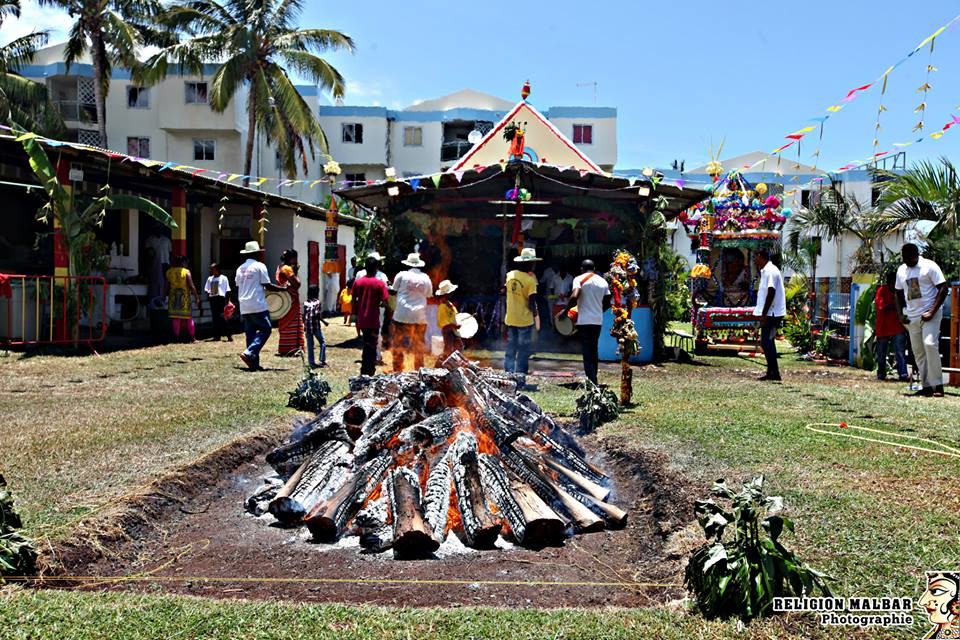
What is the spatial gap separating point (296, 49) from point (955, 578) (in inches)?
1142

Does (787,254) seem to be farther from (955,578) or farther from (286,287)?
(955,578)

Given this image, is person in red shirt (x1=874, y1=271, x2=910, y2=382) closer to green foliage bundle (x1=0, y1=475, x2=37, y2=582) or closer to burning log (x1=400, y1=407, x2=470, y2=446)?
burning log (x1=400, y1=407, x2=470, y2=446)

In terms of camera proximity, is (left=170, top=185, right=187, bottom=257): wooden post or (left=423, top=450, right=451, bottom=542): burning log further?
(left=170, top=185, right=187, bottom=257): wooden post

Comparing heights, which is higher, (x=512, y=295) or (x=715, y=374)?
(x=512, y=295)

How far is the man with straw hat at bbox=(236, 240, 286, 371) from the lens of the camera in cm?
1179

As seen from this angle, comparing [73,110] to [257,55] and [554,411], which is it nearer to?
[257,55]

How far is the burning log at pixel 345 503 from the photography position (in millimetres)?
5062

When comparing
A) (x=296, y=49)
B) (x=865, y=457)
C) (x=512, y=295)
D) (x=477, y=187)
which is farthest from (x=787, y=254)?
(x=865, y=457)

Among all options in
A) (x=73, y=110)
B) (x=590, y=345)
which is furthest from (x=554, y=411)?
(x=73, y=110)

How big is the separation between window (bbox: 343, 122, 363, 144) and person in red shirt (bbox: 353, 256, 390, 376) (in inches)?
1326

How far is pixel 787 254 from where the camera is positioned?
29.6 m

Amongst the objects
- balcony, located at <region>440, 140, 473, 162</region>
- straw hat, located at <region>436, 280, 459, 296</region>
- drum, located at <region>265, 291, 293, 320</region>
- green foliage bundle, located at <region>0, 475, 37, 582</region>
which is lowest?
green foliage bundle, located at <region>0, 475, 37, 582</region>

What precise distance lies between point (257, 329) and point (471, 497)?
303 inches

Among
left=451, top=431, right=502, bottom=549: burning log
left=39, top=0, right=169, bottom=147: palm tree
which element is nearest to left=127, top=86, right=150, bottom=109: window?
left=39, top=0, right=169, bottom=147: palm tree
